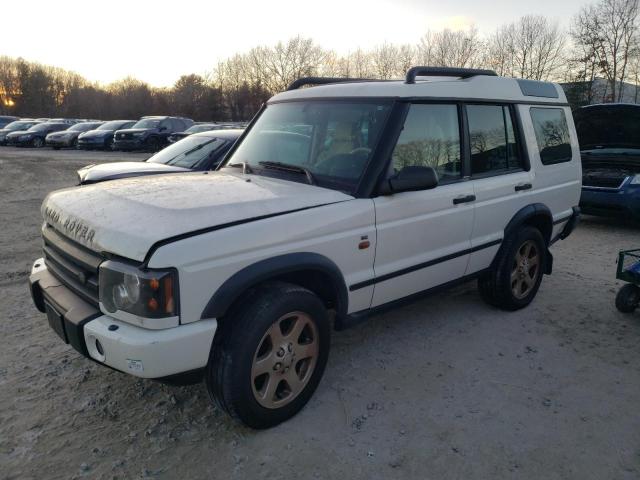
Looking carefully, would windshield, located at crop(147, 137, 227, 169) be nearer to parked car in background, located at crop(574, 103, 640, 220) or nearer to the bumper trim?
the bumper trim

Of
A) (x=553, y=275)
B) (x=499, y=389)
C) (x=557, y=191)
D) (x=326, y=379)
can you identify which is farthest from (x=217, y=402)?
(x=553, y=275)

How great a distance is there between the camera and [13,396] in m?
3.16

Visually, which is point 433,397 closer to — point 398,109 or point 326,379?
point 326,379

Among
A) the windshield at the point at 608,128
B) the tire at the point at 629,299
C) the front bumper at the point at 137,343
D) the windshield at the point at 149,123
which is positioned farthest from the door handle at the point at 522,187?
the windshield at the point at 149,123

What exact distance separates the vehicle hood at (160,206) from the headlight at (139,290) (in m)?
0.08

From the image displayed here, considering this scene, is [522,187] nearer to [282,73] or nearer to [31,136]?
[31,136]

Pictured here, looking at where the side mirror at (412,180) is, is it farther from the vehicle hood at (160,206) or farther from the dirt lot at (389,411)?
the dirt lot at (389,411)

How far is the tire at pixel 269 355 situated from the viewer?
2.63 metres

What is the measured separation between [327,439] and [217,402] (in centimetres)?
66

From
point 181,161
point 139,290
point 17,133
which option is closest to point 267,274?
point 139,290

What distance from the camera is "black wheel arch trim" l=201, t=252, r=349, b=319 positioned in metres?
2.52

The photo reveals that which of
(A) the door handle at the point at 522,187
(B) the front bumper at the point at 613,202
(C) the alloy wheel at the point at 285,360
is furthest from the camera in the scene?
(B) the front bumper at the point at 613,202

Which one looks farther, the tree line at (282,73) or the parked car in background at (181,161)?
the tree line at (282,73)

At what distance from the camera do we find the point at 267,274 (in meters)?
2.68
